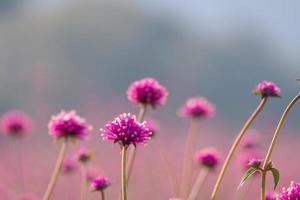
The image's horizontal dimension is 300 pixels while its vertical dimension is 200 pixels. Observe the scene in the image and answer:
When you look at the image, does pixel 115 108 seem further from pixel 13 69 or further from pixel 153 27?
pixel 153 27

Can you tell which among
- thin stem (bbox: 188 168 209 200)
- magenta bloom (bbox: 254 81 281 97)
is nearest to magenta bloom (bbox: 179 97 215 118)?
thin stem (bbox: 188 168 209 200)

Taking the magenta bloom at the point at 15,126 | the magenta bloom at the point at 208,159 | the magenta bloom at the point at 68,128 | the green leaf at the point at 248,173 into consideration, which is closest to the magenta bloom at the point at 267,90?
the green leaf at the point at 248,173

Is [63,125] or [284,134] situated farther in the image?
[284,134]

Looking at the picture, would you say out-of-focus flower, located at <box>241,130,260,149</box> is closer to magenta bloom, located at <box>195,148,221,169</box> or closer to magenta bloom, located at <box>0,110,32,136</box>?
magenta bloom, located at <box>195,148,221,169</box>

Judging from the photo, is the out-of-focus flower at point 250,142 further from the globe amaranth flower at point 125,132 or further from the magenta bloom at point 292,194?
the magenta bloom at point 292,194

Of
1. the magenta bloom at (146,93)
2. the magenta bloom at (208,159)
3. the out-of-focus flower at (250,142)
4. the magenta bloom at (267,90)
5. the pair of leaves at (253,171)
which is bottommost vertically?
the pair of leaves at (253,171)

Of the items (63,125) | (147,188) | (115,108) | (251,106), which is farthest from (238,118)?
(63,125)
